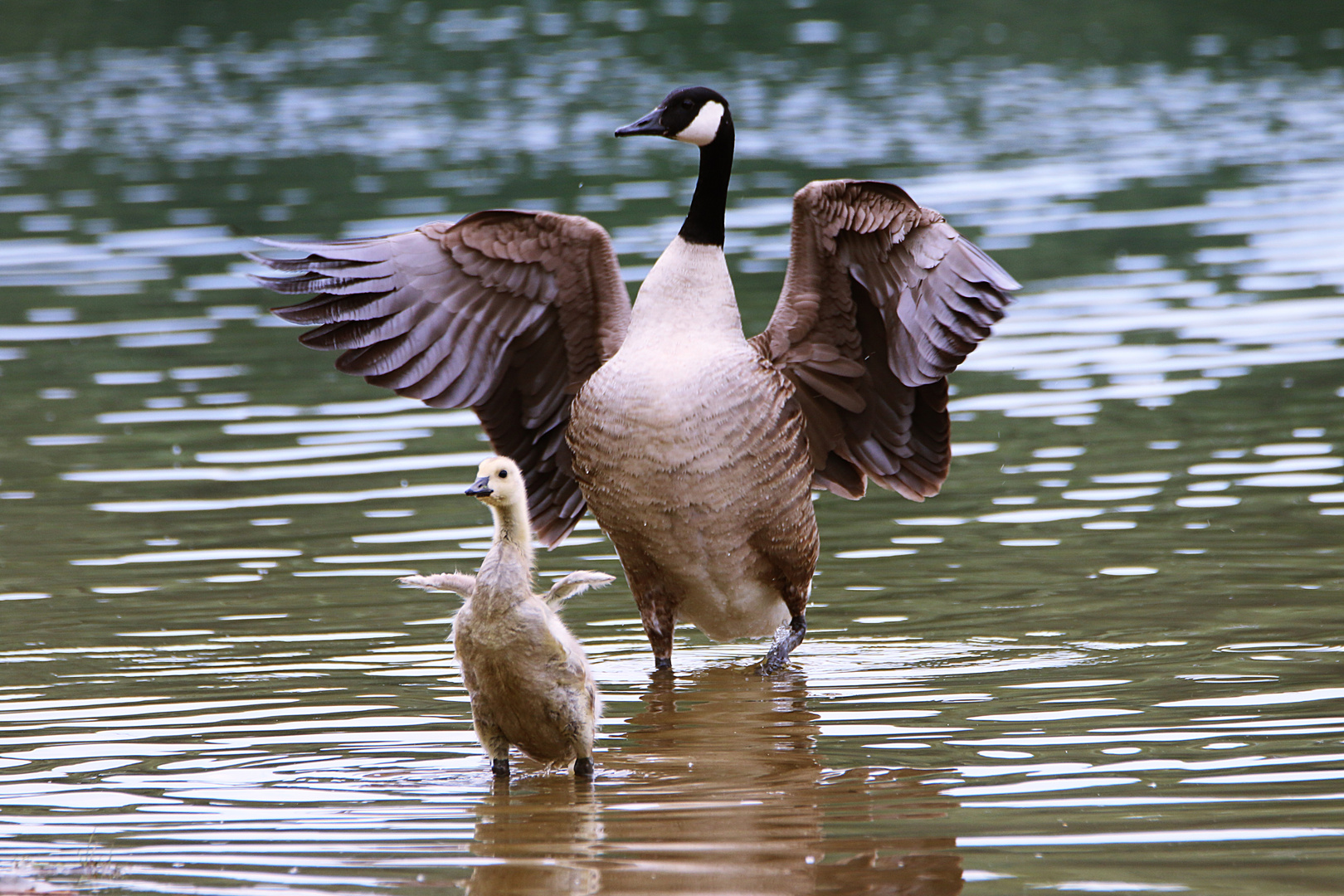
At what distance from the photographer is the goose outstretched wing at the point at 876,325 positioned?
7.69m

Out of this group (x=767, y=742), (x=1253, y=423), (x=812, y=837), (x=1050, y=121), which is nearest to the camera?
(x=812, y=837)

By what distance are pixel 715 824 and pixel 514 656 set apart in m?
0.98

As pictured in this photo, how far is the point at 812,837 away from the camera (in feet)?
17.9

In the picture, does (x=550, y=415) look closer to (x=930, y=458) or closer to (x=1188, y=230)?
(x=930, y=458)

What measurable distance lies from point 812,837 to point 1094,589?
132 inches

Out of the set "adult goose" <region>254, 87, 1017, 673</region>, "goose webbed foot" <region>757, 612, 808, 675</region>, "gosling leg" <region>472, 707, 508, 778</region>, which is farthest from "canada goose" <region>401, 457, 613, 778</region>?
"goose webbed foot" <region>757, 612, 808, 675</region>

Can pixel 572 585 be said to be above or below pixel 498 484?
below

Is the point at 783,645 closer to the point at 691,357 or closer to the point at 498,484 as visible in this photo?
the point at 691,357

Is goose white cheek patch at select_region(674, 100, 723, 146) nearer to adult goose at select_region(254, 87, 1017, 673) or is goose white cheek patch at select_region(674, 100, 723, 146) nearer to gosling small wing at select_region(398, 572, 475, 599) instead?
adult goose at select_region(254, 87, 1017, 673)

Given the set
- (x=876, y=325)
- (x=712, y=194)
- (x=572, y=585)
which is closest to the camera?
(x=572, y=585)

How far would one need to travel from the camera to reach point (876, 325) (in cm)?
823

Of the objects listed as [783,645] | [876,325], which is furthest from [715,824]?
[876,325]

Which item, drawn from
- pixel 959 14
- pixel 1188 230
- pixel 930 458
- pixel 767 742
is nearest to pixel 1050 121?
pixel 1188 230

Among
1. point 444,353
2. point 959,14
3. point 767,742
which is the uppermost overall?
point 444,353
